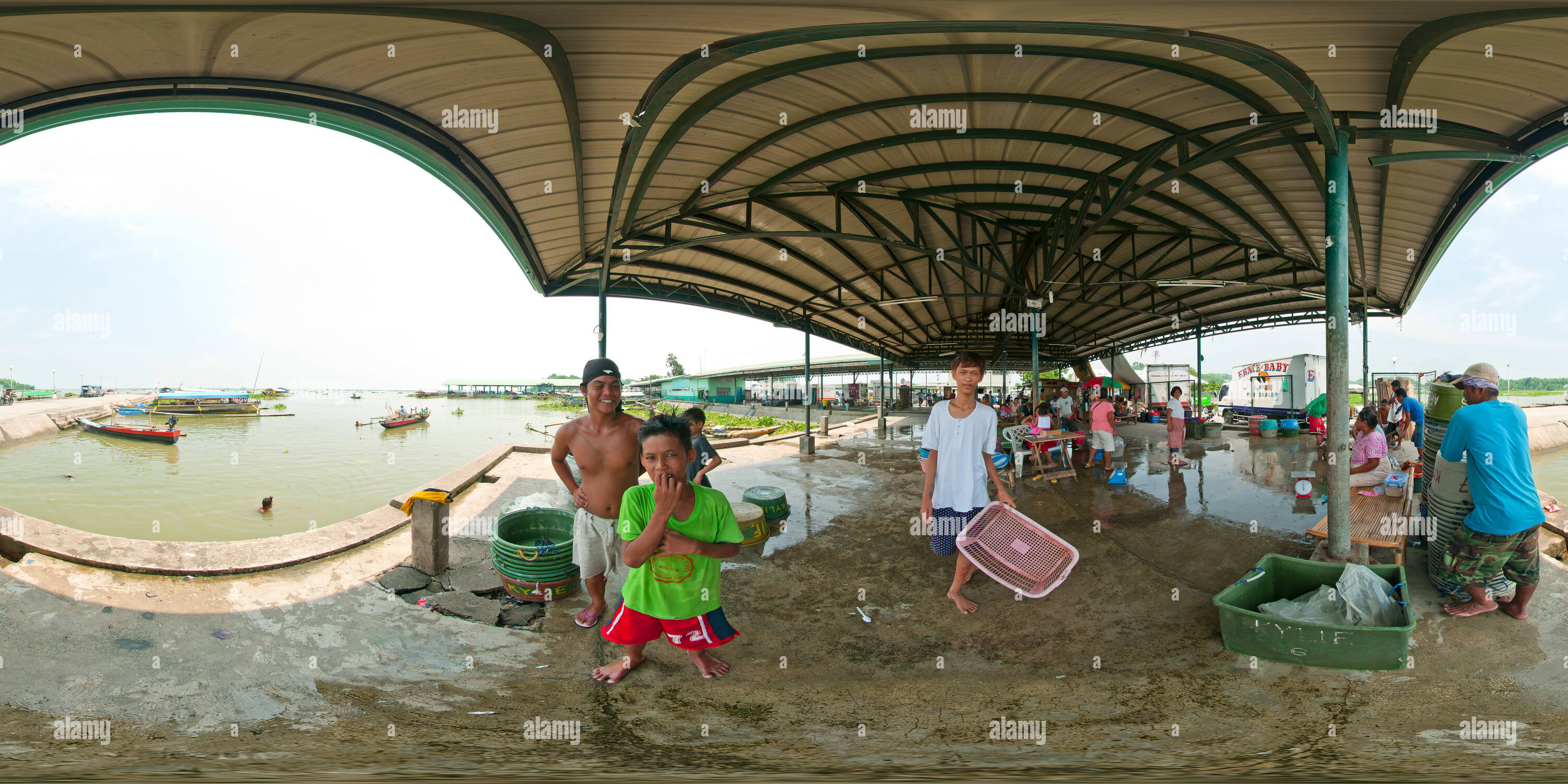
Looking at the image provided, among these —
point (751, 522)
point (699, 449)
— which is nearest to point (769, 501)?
point (751, 522)

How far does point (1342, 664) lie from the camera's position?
106 inches

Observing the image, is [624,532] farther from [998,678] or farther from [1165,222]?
[1165,222]

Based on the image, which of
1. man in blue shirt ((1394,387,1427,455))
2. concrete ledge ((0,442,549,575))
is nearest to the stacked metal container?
man in blue shirt ((1394,387,1427,455))

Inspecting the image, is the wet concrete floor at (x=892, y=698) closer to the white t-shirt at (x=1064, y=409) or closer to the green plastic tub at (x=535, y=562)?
the green plastic tub at (x=535, y=562)

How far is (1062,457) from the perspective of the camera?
9234mm

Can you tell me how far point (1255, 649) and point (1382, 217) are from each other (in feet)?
31.2

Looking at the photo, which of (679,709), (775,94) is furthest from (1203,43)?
(679,709)

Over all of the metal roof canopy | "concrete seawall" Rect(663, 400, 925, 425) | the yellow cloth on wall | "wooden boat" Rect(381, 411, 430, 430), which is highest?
the metal roof canopy

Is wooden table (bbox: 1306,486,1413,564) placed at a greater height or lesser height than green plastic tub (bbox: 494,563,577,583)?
greater

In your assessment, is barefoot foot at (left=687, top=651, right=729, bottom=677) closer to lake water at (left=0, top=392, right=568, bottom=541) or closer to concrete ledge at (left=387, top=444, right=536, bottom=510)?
concrete ledge at (left=387, top=444, right=536, bottom=510)

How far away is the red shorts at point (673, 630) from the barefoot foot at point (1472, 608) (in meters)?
4.53

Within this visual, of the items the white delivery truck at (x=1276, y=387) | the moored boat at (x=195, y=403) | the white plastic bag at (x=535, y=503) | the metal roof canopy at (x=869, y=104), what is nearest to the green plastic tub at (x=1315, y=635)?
the metal roof canopy at (x=869, y=104)

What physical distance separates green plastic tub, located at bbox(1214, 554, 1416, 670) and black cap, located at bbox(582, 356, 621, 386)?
4.07 m

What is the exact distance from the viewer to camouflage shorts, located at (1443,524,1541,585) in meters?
3.14
